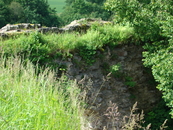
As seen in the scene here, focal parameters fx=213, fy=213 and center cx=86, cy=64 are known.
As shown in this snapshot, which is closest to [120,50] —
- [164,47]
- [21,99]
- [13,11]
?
[164,47]

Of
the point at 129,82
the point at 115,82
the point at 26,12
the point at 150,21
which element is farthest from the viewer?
the point at 26,12

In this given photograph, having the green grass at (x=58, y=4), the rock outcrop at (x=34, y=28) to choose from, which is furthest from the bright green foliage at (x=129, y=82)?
the green grass at (x=58, y=4)

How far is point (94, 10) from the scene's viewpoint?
33.3 metres

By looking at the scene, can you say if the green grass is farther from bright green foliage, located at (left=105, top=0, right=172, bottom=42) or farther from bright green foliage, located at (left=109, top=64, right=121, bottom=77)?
bright green foliage, located at (left=109, top=64, right=121, bottom=77)

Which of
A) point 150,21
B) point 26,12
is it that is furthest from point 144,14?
point 26,12

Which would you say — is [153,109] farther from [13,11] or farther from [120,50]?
[13,11]

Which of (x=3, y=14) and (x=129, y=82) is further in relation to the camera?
(x=3, y=14)

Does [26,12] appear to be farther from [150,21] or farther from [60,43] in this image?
[150,21]

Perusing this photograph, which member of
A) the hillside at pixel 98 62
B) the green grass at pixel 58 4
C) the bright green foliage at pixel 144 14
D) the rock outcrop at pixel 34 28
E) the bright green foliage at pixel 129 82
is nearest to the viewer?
the hillside at pixel 98 62

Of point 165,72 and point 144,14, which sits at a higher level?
point 144,14

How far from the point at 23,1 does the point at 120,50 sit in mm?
21111

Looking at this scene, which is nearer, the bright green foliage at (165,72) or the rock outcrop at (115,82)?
the bright green foliage at (165,72)

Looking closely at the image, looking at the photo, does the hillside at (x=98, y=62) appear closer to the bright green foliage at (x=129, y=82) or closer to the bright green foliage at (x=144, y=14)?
the bright green foliage at (x=129, y=82)

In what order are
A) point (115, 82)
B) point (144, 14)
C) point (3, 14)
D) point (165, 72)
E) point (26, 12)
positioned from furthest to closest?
point (26, 12) < point (3, 14) < point (115, 82) < point (144, 14) < point (165, 72)
